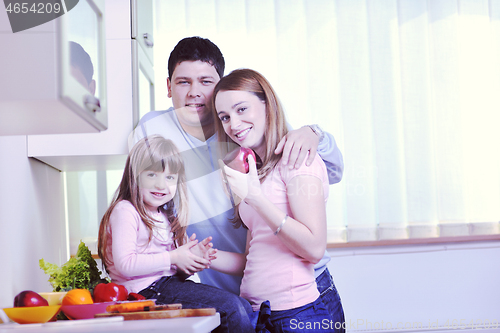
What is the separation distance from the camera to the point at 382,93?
5.89 feet

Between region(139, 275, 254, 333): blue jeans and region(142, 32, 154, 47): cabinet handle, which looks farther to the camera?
region(142, 32, 154, 47): cabinet handle

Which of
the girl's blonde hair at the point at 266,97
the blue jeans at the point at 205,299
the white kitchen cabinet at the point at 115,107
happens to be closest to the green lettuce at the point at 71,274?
the blue jeans at the point at 205,299

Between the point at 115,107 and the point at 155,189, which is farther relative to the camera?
the point at 115,107

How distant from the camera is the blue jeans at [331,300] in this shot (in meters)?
1.09

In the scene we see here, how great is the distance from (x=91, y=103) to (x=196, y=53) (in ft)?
2.35

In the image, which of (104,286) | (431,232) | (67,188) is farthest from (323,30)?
(104,286)

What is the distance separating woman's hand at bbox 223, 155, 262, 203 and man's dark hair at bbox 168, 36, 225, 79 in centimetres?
45

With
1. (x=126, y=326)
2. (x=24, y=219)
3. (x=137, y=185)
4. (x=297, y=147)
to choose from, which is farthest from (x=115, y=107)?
(x=126, y=326)

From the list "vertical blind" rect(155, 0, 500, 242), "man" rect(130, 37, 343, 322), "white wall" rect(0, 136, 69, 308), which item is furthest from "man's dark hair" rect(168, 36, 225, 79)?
"white wall" rect(0, 136, 69, 308)

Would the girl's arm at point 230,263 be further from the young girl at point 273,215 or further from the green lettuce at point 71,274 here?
the green lettuce at point 71,274

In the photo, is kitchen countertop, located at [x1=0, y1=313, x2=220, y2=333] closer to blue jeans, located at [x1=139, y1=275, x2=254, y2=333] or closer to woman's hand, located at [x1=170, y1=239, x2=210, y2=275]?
blue jeans, located at [x1=139, y1=275, x2=254, y2=333]

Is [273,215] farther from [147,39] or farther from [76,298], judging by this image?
[147,39]

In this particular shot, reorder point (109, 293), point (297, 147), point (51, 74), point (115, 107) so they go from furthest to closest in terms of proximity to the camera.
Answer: point (115, 107)
point (297, 147)
point (109, 293)
point (51, 74)

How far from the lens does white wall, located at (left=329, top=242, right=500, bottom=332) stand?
5.78ft
